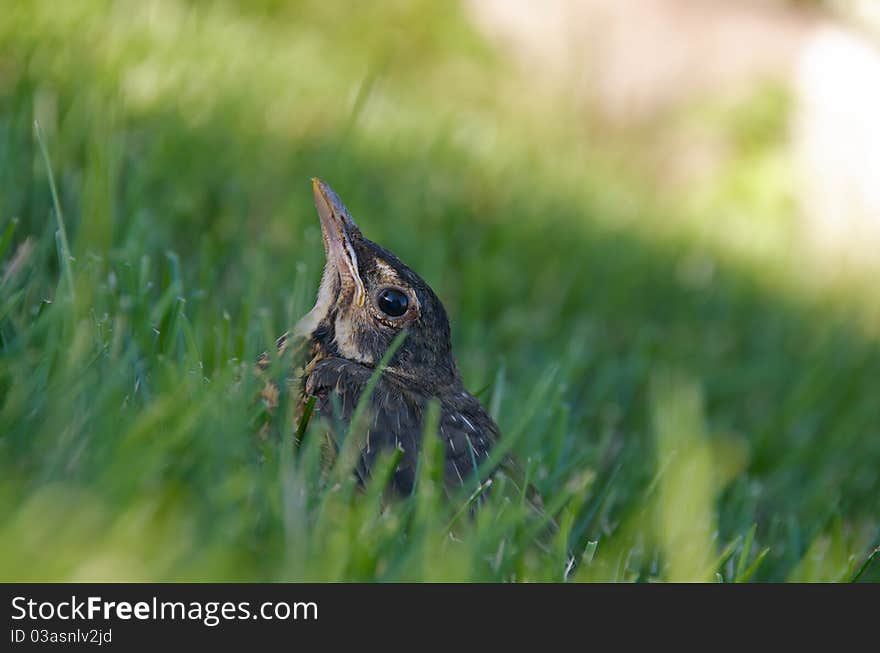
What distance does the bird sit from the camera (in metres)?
2.27

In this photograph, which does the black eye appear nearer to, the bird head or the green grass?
the bird head

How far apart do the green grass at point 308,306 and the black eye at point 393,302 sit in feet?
0.70

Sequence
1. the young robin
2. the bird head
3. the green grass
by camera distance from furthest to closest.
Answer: the bird head < the young robin < the green grass

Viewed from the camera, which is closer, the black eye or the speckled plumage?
the speckled plumage

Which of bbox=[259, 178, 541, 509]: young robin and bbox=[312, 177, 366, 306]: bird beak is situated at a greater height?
bbox=[312, 177, 366, 306]: bird beak

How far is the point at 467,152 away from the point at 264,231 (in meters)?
2.00

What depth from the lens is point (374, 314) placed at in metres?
2.58

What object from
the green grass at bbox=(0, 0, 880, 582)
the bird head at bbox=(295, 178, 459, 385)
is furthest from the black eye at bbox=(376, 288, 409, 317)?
the green grass at bbox=(0, 0, 880, 582)

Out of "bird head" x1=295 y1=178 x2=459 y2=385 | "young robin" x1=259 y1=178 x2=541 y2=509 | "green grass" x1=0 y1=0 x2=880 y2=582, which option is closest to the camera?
"green grass" x1=0 y1=0 x2=880 y2=582

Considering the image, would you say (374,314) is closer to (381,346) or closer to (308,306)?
(381,346)

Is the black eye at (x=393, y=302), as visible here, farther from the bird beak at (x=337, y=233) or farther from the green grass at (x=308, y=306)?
the green grass at (x=308, y=306)

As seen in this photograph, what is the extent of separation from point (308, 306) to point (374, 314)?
0.39 meters

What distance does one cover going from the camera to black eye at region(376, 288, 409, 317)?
2.57 meters
